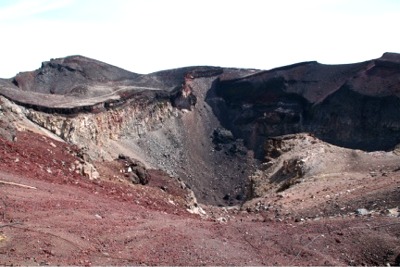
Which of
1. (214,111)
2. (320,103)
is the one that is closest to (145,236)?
(320,103)

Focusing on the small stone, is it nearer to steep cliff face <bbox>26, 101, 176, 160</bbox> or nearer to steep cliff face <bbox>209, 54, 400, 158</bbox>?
steep cliff face <bbox>26, 101, 176, 160</bbox>

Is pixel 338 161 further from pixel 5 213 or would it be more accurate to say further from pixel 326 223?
pixel 5 213

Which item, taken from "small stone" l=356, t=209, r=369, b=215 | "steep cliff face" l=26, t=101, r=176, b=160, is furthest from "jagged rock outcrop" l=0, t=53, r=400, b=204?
"small stone" l=356, t=209, r=369, b=215

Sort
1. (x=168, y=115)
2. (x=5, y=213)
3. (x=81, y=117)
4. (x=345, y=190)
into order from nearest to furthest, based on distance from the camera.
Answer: (x=5, y=213) < (x=345, y=190) < (x=81, y=117) < (x=168, y=115)

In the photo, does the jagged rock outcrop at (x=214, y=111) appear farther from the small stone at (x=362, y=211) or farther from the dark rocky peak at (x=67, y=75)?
the small stone at (x=362, y=211)

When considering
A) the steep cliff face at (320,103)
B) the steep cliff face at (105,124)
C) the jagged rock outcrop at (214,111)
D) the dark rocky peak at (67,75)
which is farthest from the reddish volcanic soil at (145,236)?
the dark rocky peak at (67,75)

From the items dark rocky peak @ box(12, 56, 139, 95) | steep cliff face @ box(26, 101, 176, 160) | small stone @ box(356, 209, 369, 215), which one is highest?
dark rocky peak @ box(12, 56, 139, 95)

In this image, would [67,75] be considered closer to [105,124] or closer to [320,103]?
[105,124]

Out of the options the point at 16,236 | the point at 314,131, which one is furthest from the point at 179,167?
the point at 16,236
